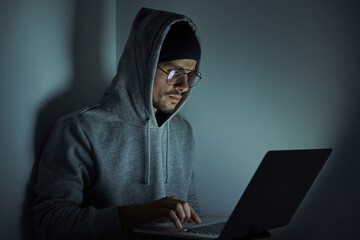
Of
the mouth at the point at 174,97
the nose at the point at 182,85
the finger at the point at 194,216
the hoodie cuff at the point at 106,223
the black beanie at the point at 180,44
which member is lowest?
the hoodie cuff at the point at 106,223

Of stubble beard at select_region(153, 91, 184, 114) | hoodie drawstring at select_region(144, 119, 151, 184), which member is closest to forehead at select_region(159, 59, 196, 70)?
stubble beard at select_region(153, 91, 184, 114)

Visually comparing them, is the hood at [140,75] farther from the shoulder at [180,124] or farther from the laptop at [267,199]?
the laptop at [267,199]

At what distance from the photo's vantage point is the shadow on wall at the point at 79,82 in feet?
4.74

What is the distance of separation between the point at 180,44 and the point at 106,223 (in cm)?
71

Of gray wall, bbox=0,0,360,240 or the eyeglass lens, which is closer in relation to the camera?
gray wall, bbox=0,0,360,240

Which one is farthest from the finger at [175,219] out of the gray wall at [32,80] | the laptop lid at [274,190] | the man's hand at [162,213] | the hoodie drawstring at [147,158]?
the gray wall at [32,80]

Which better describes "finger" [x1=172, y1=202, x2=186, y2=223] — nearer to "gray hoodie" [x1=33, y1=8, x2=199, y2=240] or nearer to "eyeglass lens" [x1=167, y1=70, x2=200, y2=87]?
"gray hoodie" [x1=33, y1=8, x2=199, y2=240]

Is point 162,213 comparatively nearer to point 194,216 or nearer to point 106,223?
point 194,216

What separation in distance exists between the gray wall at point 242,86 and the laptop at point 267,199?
1.29 ft

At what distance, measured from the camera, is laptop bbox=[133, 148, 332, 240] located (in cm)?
108

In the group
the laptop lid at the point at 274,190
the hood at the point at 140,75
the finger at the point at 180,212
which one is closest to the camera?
the laptop lid at the point at 274,190

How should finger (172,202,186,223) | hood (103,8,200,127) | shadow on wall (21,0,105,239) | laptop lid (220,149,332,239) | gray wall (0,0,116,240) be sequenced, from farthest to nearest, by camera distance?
hood (103,8,200,127), shadow on wall (21,0,105,239), gray wall (0,0,116,240), finger (172,202,186,223), laptop lid (220,149,332,239)

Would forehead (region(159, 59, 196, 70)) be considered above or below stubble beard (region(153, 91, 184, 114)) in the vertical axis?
above

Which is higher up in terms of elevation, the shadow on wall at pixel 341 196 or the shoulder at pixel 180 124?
the shoulder at pixel 180 124
